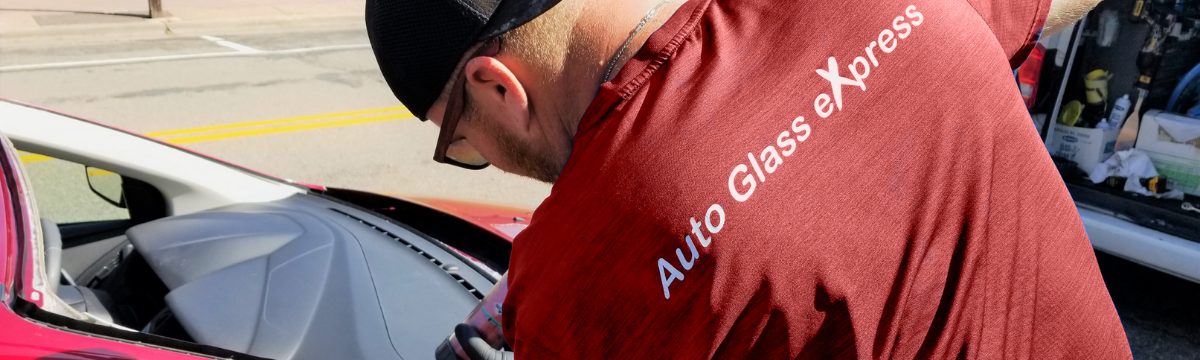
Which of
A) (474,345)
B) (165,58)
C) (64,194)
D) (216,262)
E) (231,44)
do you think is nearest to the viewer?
(474,345)

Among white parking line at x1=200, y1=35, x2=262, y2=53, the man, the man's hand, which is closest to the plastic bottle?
the man's hand

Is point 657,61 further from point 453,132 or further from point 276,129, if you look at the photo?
point 276,129

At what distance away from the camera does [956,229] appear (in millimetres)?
1007

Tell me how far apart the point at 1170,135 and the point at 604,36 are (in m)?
3.39

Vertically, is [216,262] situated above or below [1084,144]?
above

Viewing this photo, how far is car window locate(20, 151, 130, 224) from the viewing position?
9.68 feet

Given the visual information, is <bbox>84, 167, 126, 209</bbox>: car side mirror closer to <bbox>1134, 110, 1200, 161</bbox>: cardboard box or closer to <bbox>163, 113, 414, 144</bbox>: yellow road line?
<bbox>163, 113, 414, 144</bbox>: yellow road line

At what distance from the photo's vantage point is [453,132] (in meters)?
1.25

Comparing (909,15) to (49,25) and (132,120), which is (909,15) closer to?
(132,120)

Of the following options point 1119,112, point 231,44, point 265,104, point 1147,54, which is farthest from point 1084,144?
point 231,44

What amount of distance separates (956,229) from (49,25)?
10.4 meters

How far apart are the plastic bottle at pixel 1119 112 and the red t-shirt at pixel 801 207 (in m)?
3.11

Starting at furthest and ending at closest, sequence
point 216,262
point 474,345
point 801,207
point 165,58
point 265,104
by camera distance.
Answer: point 165,58, point 265,104, point 216,262, point 474,345, point 801,207

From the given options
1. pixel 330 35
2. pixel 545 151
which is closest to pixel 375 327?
pixel 545 151
